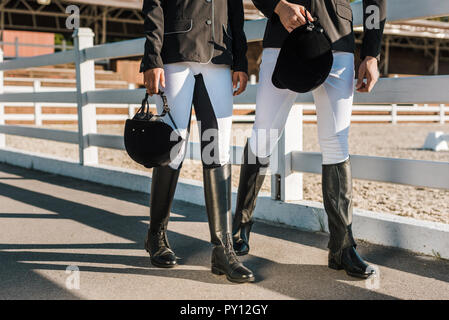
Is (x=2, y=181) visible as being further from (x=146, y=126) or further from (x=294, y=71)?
(x=294, y=71)

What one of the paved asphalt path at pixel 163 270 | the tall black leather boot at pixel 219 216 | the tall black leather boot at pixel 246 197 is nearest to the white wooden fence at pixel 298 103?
the paved asphalt path at pixel 163 270

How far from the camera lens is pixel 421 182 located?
117 inches

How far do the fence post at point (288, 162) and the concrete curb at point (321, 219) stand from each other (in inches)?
3.2

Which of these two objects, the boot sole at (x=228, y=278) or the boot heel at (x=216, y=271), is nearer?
the boot sole at (x=228, y=278)

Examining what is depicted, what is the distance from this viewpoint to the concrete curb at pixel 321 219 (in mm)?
2904

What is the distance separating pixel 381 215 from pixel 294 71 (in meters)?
1.19

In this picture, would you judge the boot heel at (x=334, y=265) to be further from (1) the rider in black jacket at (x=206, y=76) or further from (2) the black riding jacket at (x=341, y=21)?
(2) the black riding jacket at (x=341, y=21)

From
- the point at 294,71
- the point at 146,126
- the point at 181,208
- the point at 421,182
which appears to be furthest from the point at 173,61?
the point at 181,208

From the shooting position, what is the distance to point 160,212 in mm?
2771

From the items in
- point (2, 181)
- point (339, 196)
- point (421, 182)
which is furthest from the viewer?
point (2, 181)

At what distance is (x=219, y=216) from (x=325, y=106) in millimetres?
690

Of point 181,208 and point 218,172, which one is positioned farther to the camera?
point 181,208

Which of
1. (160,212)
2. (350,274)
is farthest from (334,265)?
(160,212)

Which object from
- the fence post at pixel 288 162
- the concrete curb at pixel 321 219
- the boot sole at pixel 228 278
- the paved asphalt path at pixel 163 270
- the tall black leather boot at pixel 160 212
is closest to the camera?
the paved asphalt path at pixel 163 270
